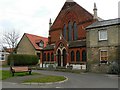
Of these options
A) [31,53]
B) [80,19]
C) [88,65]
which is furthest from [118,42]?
[31,53]

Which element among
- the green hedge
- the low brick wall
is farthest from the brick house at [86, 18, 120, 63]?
the green hedge

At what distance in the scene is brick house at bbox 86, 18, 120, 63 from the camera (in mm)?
26641

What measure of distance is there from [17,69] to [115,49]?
1316 centimetres

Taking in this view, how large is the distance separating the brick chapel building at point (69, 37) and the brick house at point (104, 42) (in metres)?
3.87

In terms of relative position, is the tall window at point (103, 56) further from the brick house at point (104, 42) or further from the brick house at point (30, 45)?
the brick house at point (30, 45)

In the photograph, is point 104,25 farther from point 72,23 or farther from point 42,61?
point 42,61

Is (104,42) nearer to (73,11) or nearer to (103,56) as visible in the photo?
(103,56)

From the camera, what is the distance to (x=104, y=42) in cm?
2783

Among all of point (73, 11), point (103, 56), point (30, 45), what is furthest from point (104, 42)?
point (30, 45)

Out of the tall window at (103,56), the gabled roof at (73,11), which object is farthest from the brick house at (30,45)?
the tall window at (103,56)

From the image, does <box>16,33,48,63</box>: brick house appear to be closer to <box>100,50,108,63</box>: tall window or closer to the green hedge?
the green hedge

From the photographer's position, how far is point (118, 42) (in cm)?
2653

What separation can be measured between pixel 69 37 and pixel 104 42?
1285 centimetres

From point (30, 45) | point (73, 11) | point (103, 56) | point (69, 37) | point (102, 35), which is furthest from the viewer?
point (30, 45)
